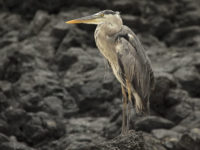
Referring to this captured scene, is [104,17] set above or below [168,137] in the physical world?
above

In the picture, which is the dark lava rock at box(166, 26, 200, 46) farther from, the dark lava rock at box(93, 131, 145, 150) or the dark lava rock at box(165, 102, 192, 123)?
the dark lava rock at box(93, 131, 145, 150)

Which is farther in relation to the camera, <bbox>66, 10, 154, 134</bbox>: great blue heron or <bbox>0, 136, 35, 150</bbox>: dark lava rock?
<bbox>0, 136, 35, 150</bbox>: dark lava rock

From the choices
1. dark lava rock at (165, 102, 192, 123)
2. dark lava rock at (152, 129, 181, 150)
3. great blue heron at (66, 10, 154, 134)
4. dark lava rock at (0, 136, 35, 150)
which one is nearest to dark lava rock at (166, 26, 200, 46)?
dark lava rock at (165, 102, 192, 123)

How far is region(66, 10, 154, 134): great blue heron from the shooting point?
4684mm

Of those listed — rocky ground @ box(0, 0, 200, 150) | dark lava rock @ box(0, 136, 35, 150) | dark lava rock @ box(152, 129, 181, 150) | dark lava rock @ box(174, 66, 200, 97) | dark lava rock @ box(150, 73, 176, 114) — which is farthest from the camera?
dark lava rock @ box(174, 66, 200, 97)

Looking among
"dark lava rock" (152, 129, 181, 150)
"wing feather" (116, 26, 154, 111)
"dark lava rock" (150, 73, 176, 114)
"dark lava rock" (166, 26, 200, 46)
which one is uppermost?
"wing feather" (116, 26, 154, 111)

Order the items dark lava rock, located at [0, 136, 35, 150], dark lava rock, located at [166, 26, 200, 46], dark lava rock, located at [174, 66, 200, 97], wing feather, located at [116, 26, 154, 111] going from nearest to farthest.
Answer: wing feather, located at [116, 26, 154, 111], dark lava rock, located at [0, 136, 35, 150], dark lava rock, located at [174, 66, 200, 97], dark lava rock, located at [166, 26, 200, 46]

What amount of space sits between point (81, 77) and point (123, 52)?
3.88 meters

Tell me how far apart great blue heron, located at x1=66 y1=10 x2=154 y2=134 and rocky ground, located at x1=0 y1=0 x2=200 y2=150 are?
975 mm

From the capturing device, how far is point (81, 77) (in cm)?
845

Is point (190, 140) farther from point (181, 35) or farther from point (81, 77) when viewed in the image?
point (181, 35)

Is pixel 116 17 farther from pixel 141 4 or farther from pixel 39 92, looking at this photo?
pixel 141 4

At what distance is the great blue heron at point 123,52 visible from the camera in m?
4.68

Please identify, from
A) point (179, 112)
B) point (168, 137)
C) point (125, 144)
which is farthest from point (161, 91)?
point (125, 144)
